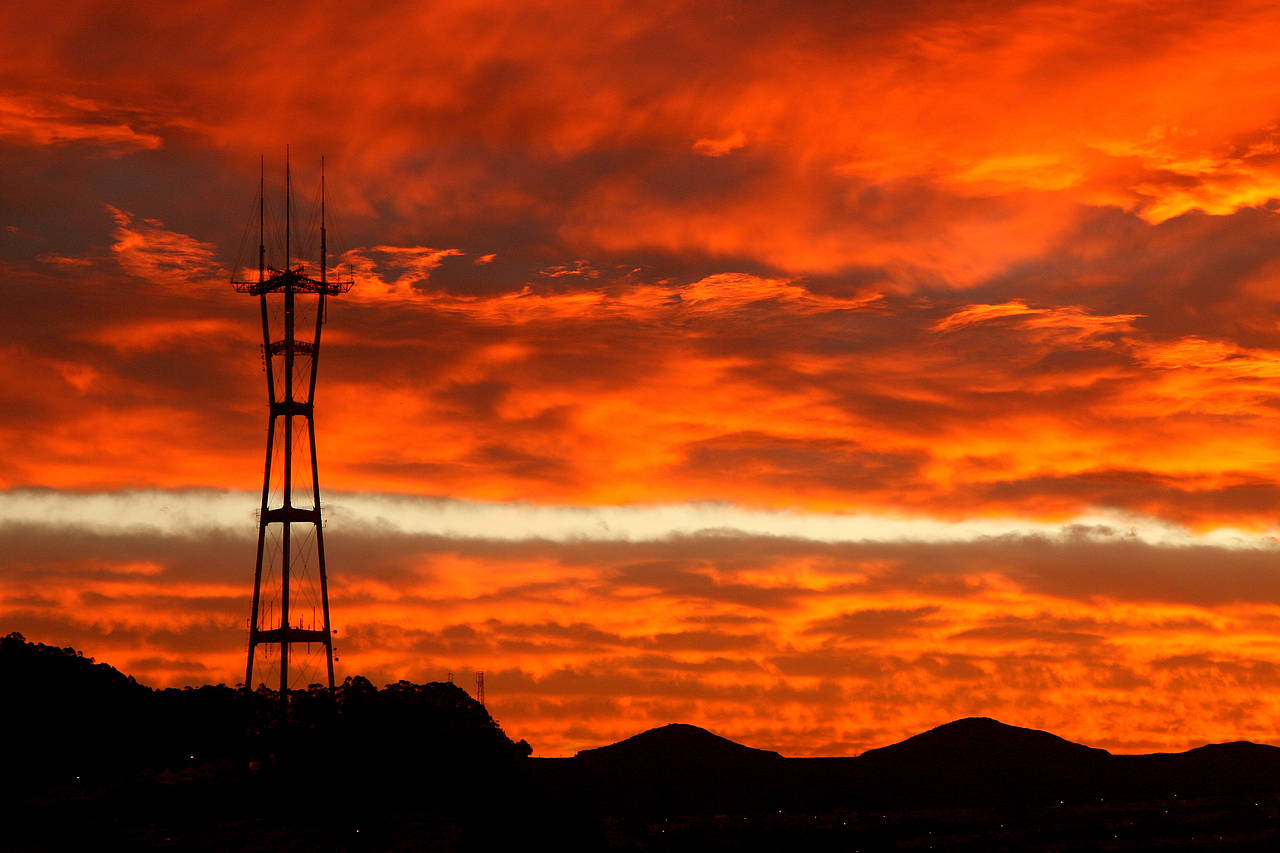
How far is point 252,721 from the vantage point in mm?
156500

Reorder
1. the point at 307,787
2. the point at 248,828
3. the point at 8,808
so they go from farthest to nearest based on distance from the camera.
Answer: the point at 307,787 → the point at 248,828 → the point at 8,808

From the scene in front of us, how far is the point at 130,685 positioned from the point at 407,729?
25.7 metres

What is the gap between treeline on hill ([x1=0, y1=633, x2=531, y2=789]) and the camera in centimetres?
13775

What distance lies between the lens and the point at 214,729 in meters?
155

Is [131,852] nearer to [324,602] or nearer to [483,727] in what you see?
[324,602]

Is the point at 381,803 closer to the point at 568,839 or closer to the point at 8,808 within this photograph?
the point at 568,839

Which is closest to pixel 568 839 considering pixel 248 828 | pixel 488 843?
pixel 488 843

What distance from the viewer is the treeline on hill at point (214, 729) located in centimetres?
13775

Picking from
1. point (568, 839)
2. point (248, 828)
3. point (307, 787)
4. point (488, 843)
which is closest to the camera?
point (248, 828)

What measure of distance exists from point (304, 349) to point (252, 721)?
3659cm

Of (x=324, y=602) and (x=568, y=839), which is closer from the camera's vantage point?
(x=324, y=602)

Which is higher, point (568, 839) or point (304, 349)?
point (304, 349)

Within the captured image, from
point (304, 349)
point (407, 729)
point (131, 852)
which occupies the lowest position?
point (131, 852)

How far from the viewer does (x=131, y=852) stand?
12912cm
